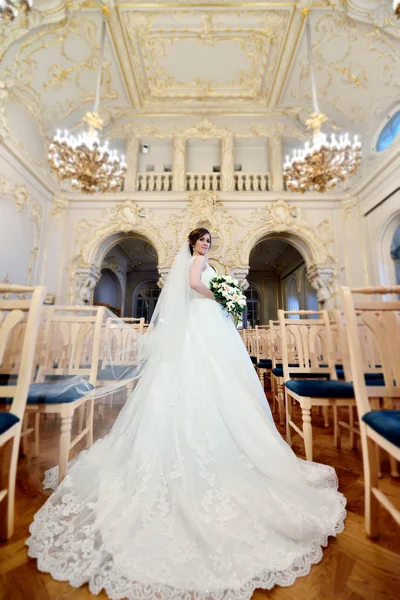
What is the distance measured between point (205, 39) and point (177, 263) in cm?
588

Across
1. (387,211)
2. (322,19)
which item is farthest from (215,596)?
(322,19)

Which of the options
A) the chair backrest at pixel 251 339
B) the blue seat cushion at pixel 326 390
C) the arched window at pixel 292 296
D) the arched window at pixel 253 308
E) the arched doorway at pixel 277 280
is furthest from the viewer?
the arched window at pixel 253 308

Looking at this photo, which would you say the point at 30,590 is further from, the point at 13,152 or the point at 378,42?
the point at 378,42

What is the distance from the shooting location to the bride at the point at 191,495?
35.9 inches

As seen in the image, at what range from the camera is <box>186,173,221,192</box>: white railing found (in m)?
6.96

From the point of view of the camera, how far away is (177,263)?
224cm

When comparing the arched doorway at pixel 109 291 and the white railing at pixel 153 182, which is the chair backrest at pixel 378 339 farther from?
the arched doorway at pixel 109 291

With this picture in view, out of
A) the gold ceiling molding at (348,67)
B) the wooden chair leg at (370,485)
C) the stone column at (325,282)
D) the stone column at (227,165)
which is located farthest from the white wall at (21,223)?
the stone column at (325,282)

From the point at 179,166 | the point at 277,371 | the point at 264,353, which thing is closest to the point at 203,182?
the point at 179,166

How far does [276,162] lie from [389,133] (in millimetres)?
2343

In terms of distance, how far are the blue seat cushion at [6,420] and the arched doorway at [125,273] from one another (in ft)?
27.0

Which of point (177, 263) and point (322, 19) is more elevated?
point (322, 19)

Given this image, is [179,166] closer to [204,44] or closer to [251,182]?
[251,182]

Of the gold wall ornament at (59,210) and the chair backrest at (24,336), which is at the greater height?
the gold wall ornament at (59,210)
